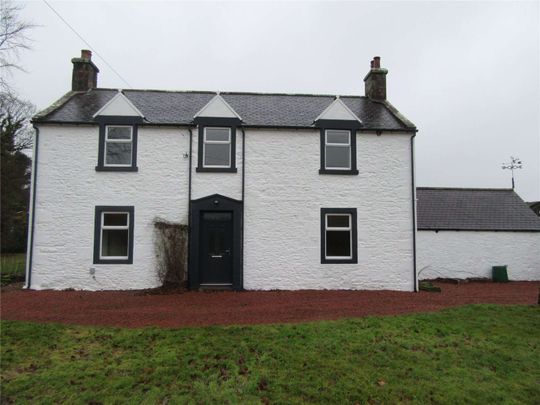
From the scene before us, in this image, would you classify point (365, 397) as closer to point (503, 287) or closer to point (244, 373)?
point (244, 373)

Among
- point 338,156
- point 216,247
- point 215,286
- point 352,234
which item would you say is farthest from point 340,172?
point 215,286

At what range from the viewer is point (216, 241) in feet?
44.3

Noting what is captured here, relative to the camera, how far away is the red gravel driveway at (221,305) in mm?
9016

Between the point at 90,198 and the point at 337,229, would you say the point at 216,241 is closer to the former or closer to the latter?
the point at 337,229

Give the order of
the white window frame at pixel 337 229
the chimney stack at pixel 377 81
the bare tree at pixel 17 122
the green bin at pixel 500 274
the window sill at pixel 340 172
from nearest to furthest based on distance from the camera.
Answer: the white window frame at pixel 337 229
the window sill at pixel 340 172
the chimney stack at pixel 377 81
the green bin at pixel 500 274
the bare tree at pixel 17 122

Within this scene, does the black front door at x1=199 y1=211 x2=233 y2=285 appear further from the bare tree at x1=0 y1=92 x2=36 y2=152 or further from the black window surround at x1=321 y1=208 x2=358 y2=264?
the bare tree at x1=0 y1=92 x2=36 y2=152

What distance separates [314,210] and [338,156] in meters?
2.47

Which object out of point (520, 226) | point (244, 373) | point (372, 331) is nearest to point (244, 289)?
point (372, 331)

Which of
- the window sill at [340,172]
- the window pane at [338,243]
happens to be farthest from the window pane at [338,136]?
the window pane at [338,243]

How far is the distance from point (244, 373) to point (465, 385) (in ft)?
12.5

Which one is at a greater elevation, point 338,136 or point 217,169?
point 338,136

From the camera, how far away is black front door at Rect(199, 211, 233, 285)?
43.9 feet

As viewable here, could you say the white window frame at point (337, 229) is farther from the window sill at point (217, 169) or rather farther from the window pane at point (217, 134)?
the window pane at point (217, 134)

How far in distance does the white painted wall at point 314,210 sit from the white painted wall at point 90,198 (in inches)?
117
